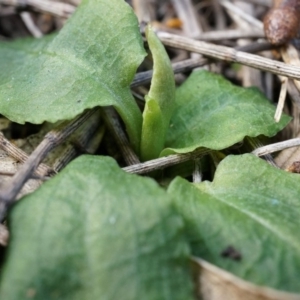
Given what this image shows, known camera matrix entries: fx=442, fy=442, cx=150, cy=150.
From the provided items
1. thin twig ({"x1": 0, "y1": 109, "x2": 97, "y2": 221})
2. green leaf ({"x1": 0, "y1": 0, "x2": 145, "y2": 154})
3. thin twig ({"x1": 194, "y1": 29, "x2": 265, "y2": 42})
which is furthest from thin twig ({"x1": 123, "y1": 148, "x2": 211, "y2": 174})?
thin twig ({"x1": 194, "y1": 29, "x2": 265, "y2": 42})

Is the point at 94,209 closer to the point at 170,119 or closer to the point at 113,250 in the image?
the point at 113,250

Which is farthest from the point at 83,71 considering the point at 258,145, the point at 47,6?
the point at 47,6

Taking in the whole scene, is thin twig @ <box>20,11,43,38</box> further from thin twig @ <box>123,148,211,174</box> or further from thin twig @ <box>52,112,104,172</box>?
thin twig @ <box>123,148,211,174</box>

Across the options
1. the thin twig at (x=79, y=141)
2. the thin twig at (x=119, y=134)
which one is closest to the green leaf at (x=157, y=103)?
the thin twig at (x=119, y=134)

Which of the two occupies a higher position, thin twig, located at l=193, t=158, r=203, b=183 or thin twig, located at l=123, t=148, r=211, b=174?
thin twig, located at l=123, t=148, r=211, b=174

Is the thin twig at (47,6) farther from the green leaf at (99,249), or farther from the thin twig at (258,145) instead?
the green leaf at (99,249)
